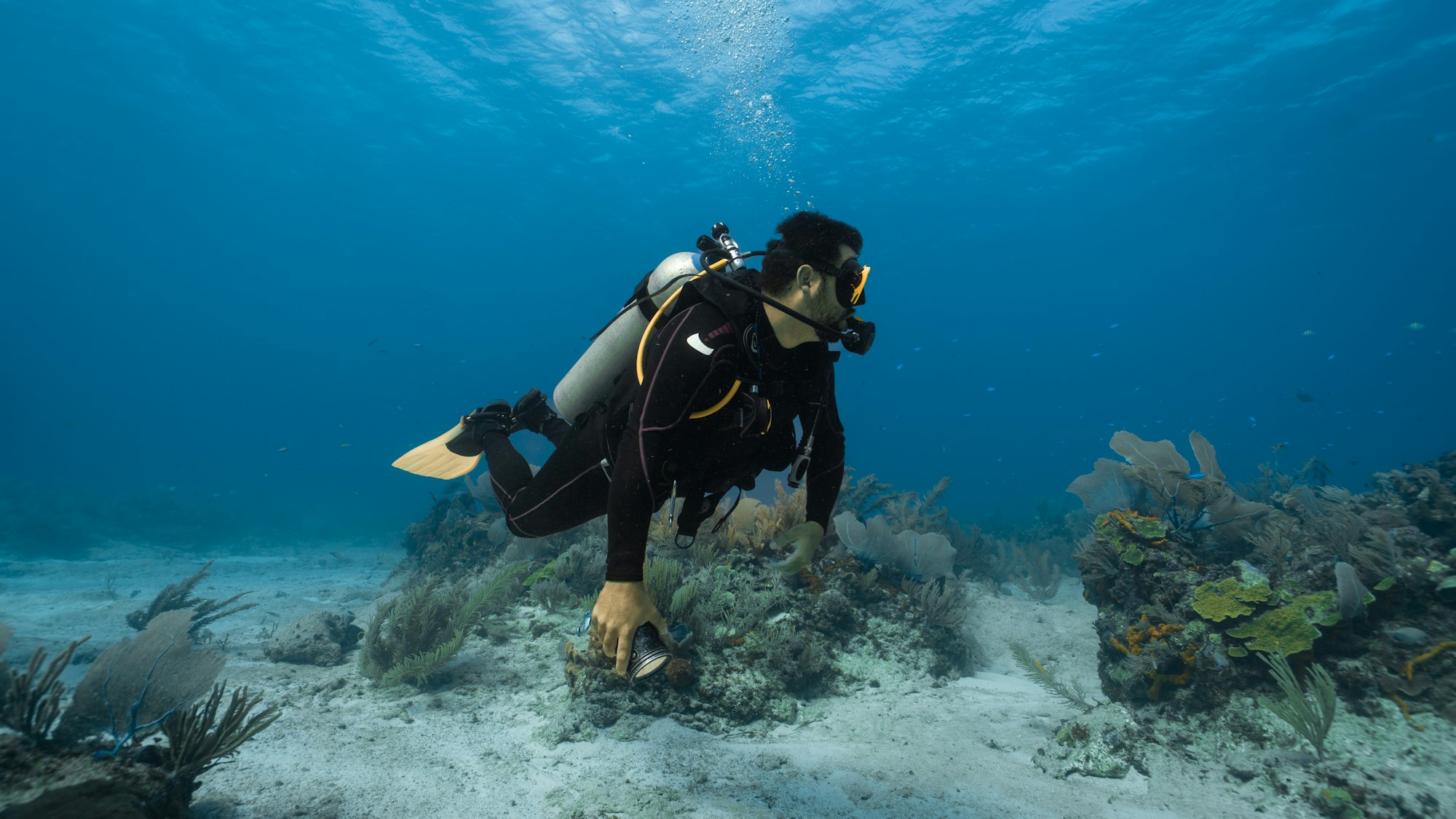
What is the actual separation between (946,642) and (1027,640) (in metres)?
1.74

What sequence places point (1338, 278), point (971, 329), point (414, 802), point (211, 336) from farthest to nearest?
point (211, 336) → point (971, 329) → point (1338, 278) → point (414, 802)

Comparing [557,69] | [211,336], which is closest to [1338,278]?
[557,69]

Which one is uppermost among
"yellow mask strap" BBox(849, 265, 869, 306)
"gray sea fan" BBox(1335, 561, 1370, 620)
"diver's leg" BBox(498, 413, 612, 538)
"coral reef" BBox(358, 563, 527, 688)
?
"yellow mask strap" BBox(849, 265, 869, 306)

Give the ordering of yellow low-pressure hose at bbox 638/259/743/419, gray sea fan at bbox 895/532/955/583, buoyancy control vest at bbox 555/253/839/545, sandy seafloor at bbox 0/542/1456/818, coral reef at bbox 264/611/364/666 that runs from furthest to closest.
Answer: gray sea fan at bbox 895/532/955/583
coral reef at bbox 264/611/364/666
sandy seafloor at bbox 0/542/1456/818
buoyancy control vest at bbox 555/253/839/545
yellow low-pressure hose at bbox 638/259/743/419

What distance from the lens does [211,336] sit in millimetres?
113812

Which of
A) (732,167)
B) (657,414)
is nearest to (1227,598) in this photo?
(657,414)

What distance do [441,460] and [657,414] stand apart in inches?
110

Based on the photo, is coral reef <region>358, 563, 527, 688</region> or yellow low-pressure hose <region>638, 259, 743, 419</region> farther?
coral reef <region>358, 563, 527, 688</region>

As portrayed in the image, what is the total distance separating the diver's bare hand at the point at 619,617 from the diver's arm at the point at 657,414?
0.04 m

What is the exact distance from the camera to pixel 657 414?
7.19 feet

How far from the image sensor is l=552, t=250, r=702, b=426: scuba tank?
300cm

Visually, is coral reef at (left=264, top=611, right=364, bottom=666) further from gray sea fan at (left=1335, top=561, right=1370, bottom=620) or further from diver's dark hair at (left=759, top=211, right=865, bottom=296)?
gray sea fan at (left=1335, top=561, right=1370, bottom=620)

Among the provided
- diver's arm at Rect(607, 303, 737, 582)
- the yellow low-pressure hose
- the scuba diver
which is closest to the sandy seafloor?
the scuba diver

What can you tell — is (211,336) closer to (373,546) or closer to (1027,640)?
(373,546)
